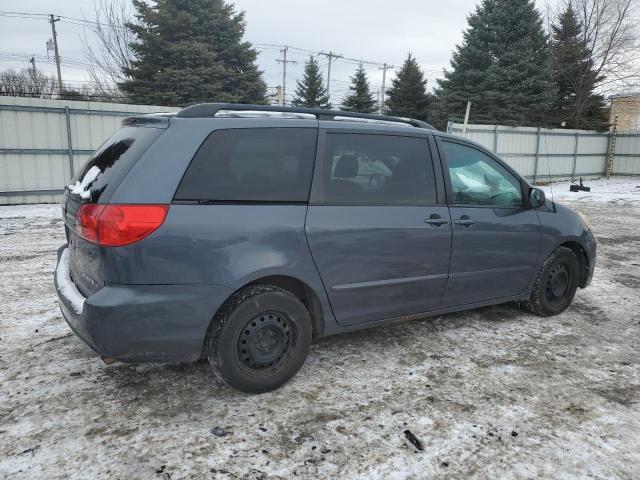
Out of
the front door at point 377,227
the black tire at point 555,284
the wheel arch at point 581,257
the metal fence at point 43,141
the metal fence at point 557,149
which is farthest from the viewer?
the metal fence at point 557,149

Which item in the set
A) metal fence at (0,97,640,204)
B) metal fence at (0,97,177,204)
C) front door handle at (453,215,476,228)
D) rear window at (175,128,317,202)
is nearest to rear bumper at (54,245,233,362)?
rear window at (175,128,317,202)

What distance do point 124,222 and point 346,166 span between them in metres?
1.45

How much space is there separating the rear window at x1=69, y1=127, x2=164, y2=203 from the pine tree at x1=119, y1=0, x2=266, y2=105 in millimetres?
16375

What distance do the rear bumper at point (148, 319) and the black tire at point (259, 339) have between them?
0.10m

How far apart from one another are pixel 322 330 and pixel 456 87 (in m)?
21.9

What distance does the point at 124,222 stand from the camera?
2.48 meters

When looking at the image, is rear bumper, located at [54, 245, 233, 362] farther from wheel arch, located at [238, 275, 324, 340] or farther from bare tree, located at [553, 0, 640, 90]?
bare tree, located at [553, 0, 640, 90]

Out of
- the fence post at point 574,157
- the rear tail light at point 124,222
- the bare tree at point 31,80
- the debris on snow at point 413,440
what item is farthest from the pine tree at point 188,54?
the debris on snow at point 413,440

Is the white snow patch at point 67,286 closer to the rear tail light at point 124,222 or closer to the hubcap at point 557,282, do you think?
the rear tail light at point 124,222

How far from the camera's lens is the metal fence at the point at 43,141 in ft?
36.0

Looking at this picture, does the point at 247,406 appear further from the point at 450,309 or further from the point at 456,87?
the point at 456,87

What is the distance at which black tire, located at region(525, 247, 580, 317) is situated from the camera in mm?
4309

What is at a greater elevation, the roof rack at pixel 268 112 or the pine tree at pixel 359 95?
the pine tree at pixel 359 95

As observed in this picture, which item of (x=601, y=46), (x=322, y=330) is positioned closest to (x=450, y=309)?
(x=322, y=330)
